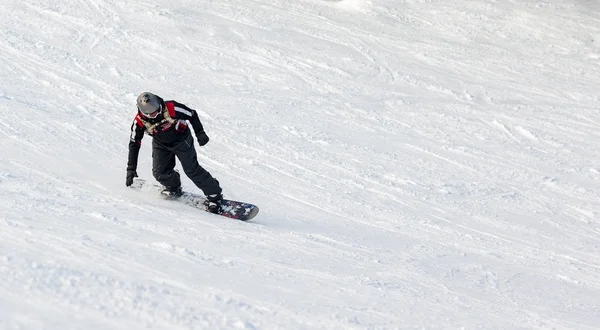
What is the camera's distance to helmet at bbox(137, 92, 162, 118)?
23.2 feet

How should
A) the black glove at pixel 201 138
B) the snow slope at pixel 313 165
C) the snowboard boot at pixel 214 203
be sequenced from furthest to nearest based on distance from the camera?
the snowboard boot at pixel 214 203 < the black glove at pixel 201 138 < the snow slope at pixel 313 165

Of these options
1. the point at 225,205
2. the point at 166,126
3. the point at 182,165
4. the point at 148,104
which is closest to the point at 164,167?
the point at 182,165

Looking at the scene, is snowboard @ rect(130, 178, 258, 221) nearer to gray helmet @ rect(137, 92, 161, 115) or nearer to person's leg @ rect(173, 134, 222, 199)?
person's leg @ rect(173, 134, 222, 199)

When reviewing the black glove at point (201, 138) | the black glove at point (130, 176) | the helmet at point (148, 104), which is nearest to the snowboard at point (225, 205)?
the black glove at point (130, 176)

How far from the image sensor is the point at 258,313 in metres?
4.67

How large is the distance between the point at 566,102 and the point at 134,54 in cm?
864

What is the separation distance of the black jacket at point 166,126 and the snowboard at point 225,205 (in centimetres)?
40

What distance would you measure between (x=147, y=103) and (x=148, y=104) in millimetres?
17

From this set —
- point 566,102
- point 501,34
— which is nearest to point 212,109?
point 566,102

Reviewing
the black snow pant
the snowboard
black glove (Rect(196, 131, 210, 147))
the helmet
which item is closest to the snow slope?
the snowboard

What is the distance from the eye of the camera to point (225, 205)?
26.4 ft

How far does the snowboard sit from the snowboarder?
0.06 meters

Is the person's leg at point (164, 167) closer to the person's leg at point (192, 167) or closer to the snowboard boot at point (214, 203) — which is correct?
the person's leg at point (192, 167)

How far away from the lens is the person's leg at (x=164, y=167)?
7.81 metres
